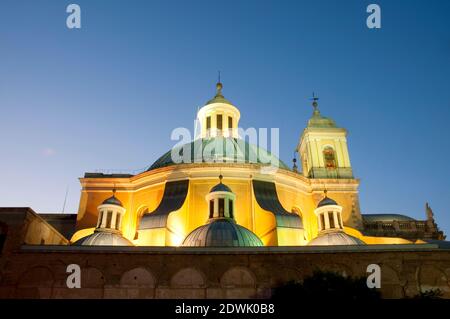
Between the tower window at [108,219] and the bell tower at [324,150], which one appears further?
the bell tower at [324,150]

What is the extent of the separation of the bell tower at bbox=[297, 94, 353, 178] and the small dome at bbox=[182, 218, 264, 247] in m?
11.3

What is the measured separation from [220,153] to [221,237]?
9.00m

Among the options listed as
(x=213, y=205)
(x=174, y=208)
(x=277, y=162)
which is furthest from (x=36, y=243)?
(x=277, y=162)

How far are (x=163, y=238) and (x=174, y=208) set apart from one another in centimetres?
211

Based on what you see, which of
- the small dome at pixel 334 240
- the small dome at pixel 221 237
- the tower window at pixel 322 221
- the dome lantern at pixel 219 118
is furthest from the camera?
the dome lantern at pixel 219 118

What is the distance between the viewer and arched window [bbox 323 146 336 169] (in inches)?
1105

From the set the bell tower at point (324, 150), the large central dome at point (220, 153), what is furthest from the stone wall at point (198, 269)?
the bell tower at point (324, 150)

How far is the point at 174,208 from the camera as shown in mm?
20500

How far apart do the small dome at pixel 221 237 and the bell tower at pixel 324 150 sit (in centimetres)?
1134

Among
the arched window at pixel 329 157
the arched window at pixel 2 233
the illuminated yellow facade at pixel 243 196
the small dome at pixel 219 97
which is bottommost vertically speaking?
the arched window at pixel 2 233

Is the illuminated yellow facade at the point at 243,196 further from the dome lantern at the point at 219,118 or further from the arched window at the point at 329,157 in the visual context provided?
the dome lantern at the point at 219,118

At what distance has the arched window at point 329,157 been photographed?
28062mm

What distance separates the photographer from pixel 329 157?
93.7 ft
